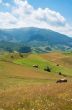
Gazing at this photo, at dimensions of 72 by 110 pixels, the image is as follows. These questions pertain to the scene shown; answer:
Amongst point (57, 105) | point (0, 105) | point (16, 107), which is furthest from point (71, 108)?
point (0, 105)

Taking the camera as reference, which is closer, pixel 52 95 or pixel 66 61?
pixel 52 95

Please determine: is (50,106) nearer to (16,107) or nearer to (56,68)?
(16,107)

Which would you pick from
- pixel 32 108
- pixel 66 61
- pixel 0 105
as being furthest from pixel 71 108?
pixel 66 61

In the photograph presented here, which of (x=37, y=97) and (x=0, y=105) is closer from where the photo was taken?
(x=0, y=105)

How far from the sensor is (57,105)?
19.8 m

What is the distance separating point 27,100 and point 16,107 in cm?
219

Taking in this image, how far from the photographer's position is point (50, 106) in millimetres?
19438

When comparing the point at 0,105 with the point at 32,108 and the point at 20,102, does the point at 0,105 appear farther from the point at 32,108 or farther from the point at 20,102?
the point at 32,108

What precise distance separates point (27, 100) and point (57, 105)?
10.9ft

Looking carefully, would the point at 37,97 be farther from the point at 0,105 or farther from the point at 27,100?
the point at 0,105

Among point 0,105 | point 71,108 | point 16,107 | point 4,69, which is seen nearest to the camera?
point 71,108

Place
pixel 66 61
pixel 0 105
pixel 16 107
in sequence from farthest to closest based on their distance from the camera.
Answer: pixel 66 61, pixel 0 105, pixel 16 107

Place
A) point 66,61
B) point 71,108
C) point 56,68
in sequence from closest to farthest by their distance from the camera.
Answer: point 71,108 < point 56,68 < point 66,61

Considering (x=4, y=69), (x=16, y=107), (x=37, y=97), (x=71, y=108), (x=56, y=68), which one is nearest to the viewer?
(x=71, y=108)
